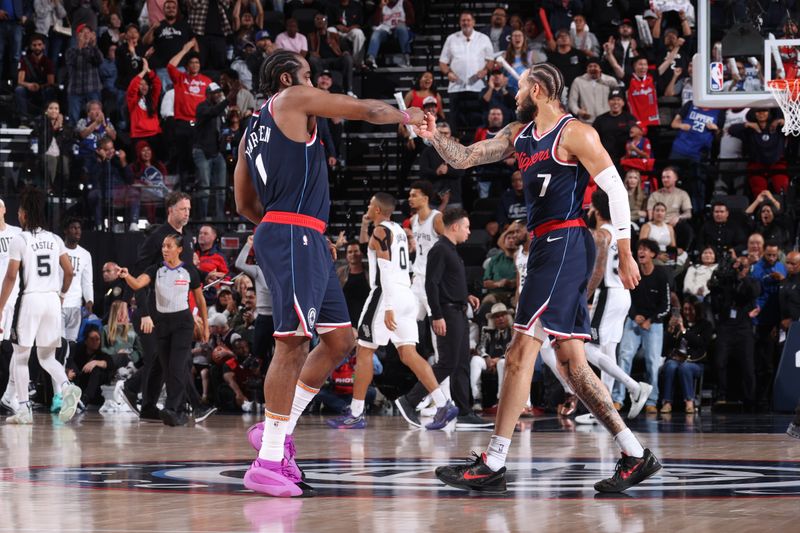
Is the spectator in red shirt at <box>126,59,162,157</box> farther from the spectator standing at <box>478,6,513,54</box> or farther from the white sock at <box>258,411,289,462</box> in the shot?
the white sock at <box>258,411,289,462</box>

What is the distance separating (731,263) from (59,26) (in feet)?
40.4

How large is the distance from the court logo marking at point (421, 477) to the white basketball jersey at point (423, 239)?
5.74 metres

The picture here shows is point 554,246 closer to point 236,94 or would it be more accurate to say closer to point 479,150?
point 479,150

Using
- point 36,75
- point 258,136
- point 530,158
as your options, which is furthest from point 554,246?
point 36,75

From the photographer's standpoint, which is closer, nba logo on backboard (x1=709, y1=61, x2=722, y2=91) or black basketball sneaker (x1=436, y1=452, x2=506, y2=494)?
black basketball sneaker (x1=436, y1=452, x2=506, y2=494)

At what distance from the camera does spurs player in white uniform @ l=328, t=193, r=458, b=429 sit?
11.4 metres

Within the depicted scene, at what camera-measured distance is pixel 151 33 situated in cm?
2036

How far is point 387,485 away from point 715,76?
7.90m

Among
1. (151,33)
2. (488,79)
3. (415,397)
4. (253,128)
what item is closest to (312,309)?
(253,128)

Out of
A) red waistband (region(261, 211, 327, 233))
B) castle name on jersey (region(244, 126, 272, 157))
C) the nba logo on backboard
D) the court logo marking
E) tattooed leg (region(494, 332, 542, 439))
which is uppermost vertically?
the nba logo on backboard

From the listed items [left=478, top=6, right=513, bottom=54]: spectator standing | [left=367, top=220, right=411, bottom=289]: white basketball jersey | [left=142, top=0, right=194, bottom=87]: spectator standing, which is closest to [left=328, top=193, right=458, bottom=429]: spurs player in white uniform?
[left=367, top=220, right=411, bottom=289]: white basketball jersey

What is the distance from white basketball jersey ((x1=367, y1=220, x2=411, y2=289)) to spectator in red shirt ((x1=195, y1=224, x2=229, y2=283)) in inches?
178

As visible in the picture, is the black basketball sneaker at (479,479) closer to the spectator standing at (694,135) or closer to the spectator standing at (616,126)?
the spectator standing at (616,126)

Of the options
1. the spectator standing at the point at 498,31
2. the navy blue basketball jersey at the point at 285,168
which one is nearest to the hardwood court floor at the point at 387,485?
the navy blue basketball jersey at the point at 285,168
